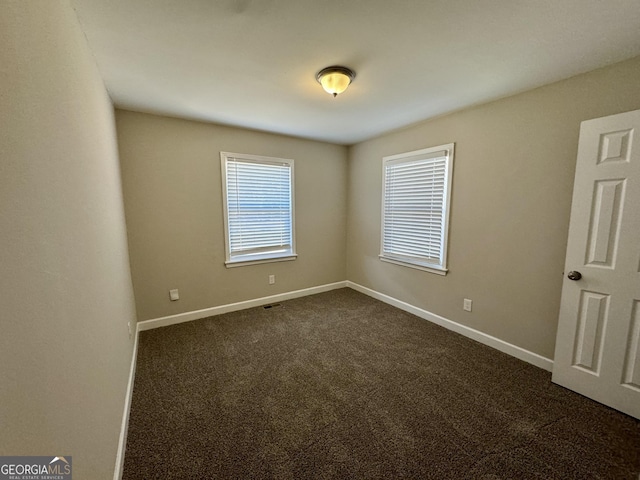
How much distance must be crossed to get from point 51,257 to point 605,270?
3.03 metres

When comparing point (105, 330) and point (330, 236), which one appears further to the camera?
point (330, 236)

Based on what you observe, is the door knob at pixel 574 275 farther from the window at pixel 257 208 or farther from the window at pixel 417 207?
the window at pixel 257 208

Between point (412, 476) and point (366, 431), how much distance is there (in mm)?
338

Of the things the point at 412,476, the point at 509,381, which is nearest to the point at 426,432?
the point at 412,476

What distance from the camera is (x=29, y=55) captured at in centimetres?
77

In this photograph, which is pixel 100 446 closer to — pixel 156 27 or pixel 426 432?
pixel 426 432

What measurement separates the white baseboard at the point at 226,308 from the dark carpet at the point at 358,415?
27cm

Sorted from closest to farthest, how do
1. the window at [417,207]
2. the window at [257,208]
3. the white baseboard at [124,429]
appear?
the white baseboard at [124,429], the window at [417,207], the window at [257,208]

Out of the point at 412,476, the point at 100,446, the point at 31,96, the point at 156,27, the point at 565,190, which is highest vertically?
the point at 156,27

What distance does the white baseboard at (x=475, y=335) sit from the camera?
2.31 metres

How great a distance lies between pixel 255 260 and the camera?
3.63 metres

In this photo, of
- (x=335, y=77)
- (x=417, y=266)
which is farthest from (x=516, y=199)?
(x=335, y=77)

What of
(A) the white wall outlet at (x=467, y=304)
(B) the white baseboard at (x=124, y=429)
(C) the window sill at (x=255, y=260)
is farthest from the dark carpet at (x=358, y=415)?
(C) the window sill at (x=255, y=260)

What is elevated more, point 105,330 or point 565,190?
point 565,190
